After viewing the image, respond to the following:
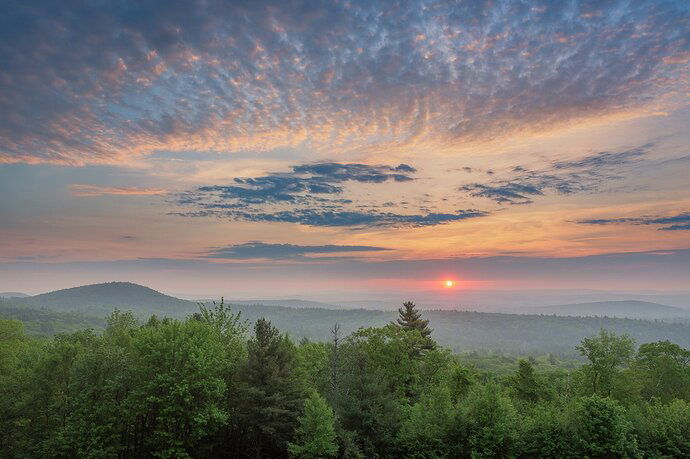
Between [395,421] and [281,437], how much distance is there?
13.0 metres

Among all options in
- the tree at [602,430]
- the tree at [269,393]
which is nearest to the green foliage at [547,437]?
the tree at [602,430]

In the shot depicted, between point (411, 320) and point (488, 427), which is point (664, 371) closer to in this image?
point (488, 427)

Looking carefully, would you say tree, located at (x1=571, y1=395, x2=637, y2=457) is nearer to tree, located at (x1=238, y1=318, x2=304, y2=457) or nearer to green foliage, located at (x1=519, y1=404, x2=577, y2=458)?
green foliage, located at (x1=519, y1=404, x2=577, y2=458)

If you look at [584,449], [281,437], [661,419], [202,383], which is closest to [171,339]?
[202,383]

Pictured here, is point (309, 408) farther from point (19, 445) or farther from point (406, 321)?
point (406, 321)

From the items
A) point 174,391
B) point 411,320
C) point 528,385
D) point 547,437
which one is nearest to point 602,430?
point 547,437

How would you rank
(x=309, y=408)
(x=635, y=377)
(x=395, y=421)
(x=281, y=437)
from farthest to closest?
(x=635, y=377)
(x=395, y=421)
(x=281, y=437)
(x=309, y=408)

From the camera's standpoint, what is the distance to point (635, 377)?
5834 centimetres

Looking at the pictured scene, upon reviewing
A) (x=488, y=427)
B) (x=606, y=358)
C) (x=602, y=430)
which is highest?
(x=606, y=358)

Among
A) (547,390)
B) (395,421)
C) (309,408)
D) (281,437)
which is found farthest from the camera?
(547,390)

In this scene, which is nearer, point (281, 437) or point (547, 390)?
point (281, 437)

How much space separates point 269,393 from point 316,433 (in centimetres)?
720

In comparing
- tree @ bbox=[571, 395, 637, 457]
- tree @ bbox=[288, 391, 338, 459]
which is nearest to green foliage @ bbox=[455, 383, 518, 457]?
tree @ bbox=[571, 395, 637, 457]

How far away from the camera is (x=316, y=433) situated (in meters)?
39.4
